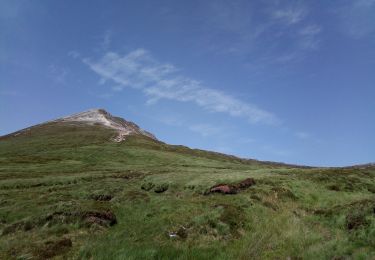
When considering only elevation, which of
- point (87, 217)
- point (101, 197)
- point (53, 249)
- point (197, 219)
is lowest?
point (53, 249)

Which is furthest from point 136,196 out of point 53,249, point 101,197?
point 53,249

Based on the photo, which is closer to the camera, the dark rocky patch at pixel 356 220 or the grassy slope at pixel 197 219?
the grassy slope at pixel 197 219

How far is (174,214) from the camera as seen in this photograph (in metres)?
29.4

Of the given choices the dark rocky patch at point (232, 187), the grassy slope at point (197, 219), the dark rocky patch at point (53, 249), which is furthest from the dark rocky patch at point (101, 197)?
the dark rocky patch at point (53, 249)

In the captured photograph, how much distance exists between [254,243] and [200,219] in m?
5.29

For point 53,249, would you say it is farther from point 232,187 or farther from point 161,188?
point 161,188

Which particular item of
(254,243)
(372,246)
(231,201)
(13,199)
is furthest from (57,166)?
(372,246)

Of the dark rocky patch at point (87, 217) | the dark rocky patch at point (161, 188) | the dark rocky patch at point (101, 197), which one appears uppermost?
the dark rocky patch at point (161, 188)

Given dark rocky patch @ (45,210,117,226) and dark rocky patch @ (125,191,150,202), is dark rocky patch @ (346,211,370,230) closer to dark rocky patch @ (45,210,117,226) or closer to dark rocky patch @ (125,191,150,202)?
dark rocky patch @ (45,210,117,226)

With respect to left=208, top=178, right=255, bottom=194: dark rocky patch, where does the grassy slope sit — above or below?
below

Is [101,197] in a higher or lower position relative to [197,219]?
higher

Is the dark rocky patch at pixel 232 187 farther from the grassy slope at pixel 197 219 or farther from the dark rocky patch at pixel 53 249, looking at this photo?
the dark rocky patch at pixel 53 249

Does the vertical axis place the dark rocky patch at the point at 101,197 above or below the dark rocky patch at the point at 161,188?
below

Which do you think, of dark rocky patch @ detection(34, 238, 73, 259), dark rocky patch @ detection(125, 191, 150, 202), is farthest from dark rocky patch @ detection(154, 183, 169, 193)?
dark rocky patch @ detection(34, 238, 73, 259)
